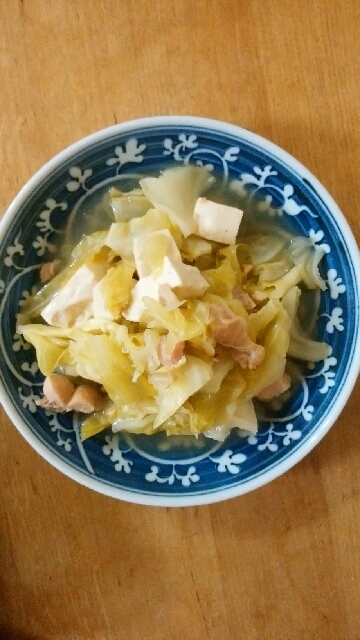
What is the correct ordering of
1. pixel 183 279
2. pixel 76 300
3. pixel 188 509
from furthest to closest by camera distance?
pixel 188 509
pixel 76 300
pixel 183 279

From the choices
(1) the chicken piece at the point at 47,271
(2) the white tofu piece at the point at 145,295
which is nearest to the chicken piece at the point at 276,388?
(2) the white tofu piece at the point at 145,295

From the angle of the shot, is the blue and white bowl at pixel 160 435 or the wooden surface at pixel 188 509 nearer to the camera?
the blue and white bowl at pixel 160 435

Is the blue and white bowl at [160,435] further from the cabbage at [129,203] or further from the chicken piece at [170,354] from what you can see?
the chicken piece at [170,354]

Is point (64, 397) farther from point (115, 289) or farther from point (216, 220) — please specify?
point (216, 220)

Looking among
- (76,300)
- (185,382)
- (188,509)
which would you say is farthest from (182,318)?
(188,509)

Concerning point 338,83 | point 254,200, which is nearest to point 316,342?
point 254,200

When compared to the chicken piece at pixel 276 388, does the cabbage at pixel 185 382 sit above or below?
above
